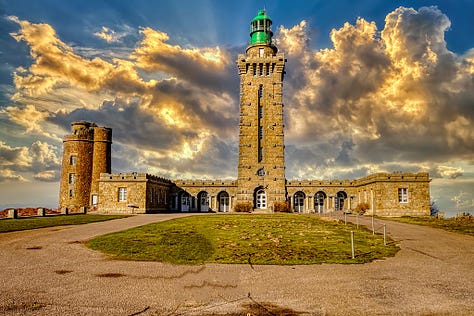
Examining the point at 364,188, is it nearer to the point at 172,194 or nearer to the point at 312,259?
the point at 172,194

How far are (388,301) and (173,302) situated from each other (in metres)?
4.73

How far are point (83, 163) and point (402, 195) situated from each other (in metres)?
38.0

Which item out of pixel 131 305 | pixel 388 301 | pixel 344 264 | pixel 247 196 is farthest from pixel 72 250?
pixel 247 196

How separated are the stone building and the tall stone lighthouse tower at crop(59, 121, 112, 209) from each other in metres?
0.11

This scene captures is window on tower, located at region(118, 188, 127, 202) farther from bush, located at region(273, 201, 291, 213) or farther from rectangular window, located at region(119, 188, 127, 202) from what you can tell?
bush, located at region(273, 201, 291, 213)

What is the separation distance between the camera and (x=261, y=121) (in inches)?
2003

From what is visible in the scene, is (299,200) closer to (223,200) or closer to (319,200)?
(319,200)

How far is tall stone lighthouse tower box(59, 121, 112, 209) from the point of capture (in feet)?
149

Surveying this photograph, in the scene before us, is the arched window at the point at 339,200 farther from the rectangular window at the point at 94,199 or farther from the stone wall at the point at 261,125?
the rectangular window at the point at 94,199

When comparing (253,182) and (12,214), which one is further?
(253,182)

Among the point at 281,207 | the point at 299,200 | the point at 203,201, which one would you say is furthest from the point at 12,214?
A: the point at 299,200

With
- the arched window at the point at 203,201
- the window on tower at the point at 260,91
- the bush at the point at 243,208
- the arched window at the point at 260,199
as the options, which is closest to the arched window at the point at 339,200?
the arched window at the point at 260,199

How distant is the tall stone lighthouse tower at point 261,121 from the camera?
49.2 m

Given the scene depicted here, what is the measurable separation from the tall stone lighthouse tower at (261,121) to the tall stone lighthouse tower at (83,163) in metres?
17.9
